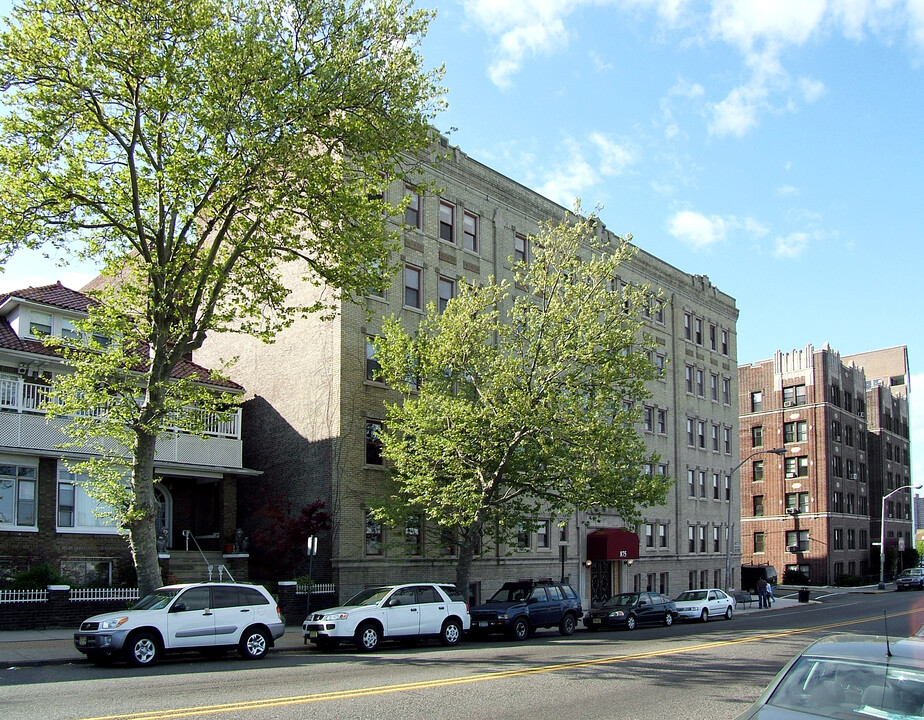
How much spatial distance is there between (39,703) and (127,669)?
4356mm

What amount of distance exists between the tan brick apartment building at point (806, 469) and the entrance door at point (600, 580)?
33187 mm

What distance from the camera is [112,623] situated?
53.1 ft

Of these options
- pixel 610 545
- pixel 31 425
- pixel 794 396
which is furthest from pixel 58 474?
pixel 794 396

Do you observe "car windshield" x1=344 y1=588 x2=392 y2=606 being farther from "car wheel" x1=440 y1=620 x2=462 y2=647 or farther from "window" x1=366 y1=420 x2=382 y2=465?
"window" x1=366 y1=420 x2=382 y2=465

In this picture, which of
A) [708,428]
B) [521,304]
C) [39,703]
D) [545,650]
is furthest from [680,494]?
[39,703]

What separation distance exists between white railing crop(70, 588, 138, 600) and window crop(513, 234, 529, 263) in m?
21.0

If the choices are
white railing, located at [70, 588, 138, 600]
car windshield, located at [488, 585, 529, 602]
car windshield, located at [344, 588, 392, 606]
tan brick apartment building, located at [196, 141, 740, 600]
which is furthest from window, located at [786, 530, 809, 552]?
white railing, located at [70, 588, 138, 600]

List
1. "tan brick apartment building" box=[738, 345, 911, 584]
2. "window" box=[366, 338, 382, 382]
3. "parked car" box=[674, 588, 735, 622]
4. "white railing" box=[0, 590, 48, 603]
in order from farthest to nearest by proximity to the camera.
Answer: "tan brick apartment building" box=[738, 345, 911, 584], "parked car" box=[674, 588, 735, 622], "window" box=[366, 338, 382, 382], "white railing" box=[0, 590, 48, 603]

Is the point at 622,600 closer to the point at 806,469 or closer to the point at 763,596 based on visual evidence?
the point at 763,596

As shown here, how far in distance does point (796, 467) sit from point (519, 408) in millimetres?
54505

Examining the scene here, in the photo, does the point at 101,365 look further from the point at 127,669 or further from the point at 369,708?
the point at 369,708

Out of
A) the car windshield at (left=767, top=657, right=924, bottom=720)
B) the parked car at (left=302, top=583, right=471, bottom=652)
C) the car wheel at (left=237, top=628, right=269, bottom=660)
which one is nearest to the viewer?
the car windshield at (left=767, top=657, right=924, bottom=720)

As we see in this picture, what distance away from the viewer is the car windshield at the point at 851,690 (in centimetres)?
639

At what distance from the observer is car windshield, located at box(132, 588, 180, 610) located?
55.7 feet
